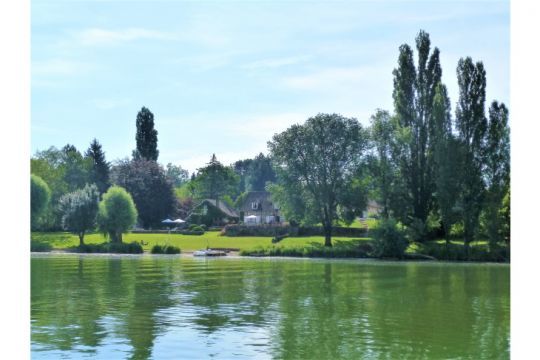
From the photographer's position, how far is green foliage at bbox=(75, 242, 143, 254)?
6617 centimetres

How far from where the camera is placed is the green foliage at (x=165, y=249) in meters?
65.0

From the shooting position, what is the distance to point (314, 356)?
17750 mm

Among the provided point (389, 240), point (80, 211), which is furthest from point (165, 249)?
point (389, 240)

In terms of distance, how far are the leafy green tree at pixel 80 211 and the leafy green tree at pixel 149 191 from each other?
1800 centimetres

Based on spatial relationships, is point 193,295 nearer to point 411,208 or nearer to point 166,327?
point 166,327

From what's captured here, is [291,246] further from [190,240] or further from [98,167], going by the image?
[98,167]

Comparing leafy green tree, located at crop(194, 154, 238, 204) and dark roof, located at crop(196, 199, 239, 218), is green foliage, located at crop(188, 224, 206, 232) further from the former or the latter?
leafy green tree, located at crop(194, 154, 238, 204)

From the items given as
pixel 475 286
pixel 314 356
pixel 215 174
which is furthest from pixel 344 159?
pixel 215 174

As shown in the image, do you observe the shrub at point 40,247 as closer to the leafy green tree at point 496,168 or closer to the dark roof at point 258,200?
the leafy green tree at point 496,168

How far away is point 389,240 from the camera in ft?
193

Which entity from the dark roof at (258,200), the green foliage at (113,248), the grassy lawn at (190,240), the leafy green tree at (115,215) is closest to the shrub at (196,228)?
the grassy lawn at (190,240)

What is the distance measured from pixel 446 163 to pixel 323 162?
1529 cm

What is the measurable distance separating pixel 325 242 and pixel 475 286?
32709 millimetres

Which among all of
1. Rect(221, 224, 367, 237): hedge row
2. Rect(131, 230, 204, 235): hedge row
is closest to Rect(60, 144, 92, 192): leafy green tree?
Rect(131, 230, 204, 235): hedge row
